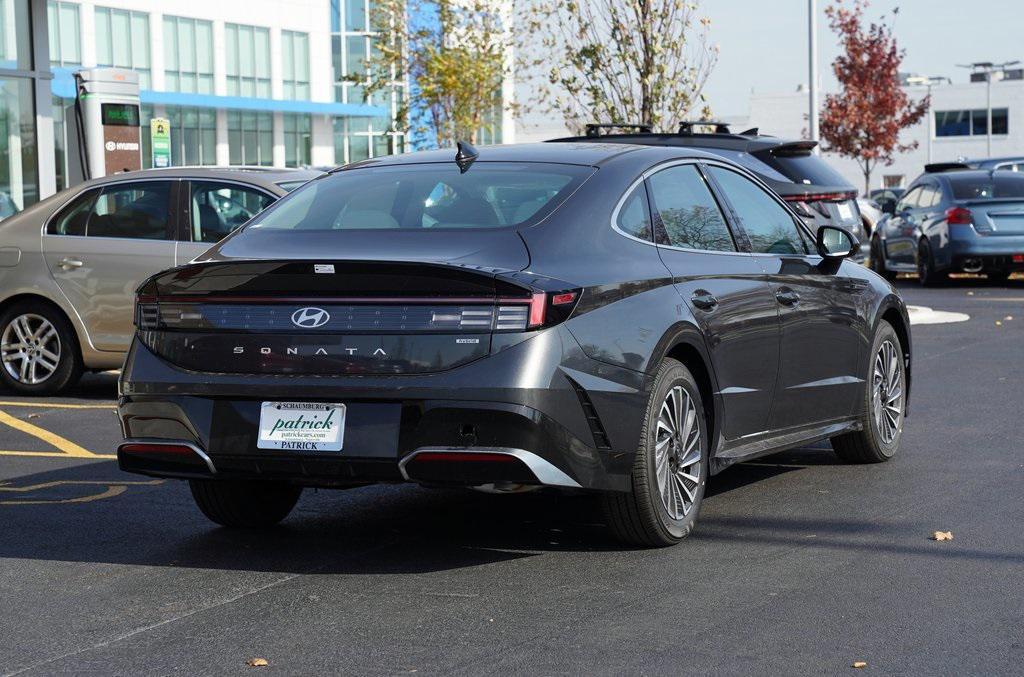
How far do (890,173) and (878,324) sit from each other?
3581 inches

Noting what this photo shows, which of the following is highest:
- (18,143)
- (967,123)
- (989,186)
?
(967,123)

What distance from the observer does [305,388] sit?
596 centimetres

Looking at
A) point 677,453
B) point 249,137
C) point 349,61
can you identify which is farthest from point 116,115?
point 349,61

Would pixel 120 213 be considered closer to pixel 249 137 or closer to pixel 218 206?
pixel 218 206

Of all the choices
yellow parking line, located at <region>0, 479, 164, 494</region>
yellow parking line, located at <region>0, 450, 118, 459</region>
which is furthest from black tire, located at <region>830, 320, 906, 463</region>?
yellow parking line, located at <region>0, 450, 118, 459</region>

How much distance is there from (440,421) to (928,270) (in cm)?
1992

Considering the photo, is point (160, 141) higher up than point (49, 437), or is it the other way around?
point (160, 141)

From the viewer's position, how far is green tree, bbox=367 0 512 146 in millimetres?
35156

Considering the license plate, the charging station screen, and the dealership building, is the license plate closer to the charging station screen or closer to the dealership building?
the charging station screen

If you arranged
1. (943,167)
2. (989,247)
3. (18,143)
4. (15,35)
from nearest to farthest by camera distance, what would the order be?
1. (989,247)
2. (15,35)
3. (18,143)
4. (943,167)

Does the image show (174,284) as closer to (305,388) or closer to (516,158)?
(305,388)

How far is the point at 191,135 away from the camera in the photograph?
6044 cm

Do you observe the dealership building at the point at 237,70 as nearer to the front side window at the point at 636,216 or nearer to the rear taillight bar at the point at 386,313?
the front side window at the point at 636,216

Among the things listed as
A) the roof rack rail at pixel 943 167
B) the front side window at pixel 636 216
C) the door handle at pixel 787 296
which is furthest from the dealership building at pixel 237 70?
the front side window at pixel 636 216
